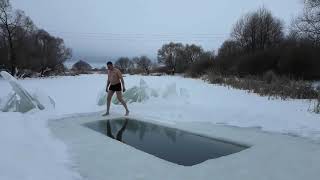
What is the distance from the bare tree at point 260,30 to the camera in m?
44.2

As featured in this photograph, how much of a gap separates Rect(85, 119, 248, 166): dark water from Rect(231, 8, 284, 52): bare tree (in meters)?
38.5

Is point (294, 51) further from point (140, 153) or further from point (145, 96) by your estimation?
point (140, 153)

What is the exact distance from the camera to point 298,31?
27.7 m

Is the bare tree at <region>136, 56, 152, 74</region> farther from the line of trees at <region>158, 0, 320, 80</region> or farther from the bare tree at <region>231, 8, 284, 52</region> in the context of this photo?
the bare tree at <region>231, 8, 284, 52</region>

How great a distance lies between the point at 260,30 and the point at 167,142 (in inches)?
1637

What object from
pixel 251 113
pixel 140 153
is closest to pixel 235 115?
pixel 251 113

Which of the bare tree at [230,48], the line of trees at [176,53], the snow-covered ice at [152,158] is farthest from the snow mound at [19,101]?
the line of trees at [176,53]

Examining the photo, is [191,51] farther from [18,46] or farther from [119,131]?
[119,131]

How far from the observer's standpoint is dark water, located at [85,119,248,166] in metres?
5.26

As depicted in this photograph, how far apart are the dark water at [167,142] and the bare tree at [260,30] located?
38.5 m

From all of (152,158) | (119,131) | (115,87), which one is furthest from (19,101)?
(152,158)

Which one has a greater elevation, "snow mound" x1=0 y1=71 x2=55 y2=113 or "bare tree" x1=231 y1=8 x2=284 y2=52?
"bare tree" x1=231 y1=8 x2=284 y2=52

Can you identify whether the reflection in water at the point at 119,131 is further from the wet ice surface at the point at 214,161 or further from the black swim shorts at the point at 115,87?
the black swim shorts at the point at 115,87

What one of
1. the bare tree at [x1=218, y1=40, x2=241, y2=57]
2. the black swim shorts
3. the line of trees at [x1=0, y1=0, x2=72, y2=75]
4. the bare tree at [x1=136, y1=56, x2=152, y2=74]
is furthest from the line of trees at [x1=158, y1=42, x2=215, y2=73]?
the black swim shorts
